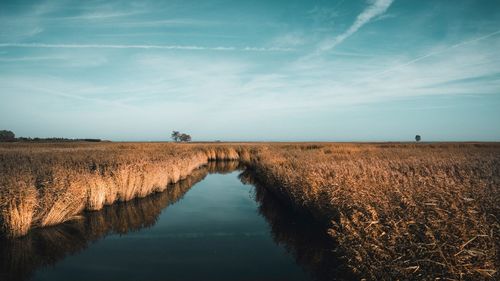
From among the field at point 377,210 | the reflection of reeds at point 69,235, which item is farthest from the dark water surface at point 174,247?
the field at point 377,210

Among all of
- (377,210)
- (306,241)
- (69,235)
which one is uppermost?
(377,210)

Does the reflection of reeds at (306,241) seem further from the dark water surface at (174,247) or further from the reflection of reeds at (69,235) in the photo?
the reflection of reeds at (69,235)

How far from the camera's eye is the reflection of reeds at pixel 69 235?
6.99m

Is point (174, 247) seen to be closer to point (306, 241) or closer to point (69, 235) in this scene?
point (69, 235)

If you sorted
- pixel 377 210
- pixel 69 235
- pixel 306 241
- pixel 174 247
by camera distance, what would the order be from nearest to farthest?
pixel 377 210, pixel 174 247, pixel 306 241, pixel 69 235

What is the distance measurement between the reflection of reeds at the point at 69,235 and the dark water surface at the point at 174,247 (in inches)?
0.7

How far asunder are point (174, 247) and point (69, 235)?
298 cm

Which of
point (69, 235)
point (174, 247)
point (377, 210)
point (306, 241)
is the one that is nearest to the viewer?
point (377, 210)

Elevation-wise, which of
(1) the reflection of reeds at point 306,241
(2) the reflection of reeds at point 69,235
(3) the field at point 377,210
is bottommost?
(1) the reflection of reeds at point 306,241

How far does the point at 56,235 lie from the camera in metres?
8.81

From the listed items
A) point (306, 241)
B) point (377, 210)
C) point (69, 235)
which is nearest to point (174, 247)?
point (69, 235)

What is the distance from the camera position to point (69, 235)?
29.4ft

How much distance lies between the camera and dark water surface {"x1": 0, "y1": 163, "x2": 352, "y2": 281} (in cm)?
682

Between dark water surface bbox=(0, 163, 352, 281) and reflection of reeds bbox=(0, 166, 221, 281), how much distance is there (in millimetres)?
17
